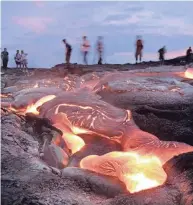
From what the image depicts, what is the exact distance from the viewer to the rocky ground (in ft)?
16.2

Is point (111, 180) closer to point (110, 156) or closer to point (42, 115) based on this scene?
point (110, 156)

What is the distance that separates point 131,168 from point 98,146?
5.39 ft

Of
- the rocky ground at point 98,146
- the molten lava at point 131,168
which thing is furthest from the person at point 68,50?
the molten lava at point 131,168

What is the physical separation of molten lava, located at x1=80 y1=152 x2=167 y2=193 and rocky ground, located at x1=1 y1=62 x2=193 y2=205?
16 centimetres

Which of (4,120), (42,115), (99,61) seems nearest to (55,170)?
(4,120)

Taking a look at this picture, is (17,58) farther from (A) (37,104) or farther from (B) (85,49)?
(A) (37,104)

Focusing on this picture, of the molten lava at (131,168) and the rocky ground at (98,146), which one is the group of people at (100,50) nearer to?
the rocky ground at (98,146)

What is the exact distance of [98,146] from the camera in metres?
7.45

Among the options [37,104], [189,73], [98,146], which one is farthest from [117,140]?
[189,73]

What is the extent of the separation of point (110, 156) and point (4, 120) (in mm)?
2241

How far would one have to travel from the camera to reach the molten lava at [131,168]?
566 centimetres

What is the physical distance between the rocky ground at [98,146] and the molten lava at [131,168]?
16 cm

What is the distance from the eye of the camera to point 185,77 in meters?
11.3

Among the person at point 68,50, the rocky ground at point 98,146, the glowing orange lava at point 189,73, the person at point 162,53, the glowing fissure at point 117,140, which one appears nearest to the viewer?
the rocky ground at point 98,146
